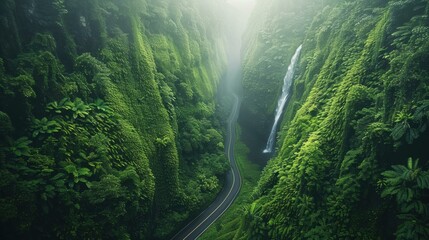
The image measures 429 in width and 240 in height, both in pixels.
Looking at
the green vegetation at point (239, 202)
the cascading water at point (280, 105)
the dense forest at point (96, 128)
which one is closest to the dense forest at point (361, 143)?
the green vegetation at point (239, 202)

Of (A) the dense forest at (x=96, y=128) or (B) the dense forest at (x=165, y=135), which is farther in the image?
(A) the dense forest at (x=96, y=128)

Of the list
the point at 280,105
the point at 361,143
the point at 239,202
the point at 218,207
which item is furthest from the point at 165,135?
the point at 280,105

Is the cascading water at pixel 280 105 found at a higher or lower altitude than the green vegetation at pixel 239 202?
higher

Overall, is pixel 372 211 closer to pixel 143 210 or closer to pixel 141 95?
pixel 143 210

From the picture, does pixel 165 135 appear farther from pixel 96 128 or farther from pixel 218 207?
pixel 218 207

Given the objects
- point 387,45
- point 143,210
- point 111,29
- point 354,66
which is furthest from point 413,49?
point 111,29

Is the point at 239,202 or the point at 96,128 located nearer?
the point at 96,128

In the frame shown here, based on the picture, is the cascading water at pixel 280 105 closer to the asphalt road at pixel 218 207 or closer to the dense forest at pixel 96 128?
the asphalt road at pixel 218 207
